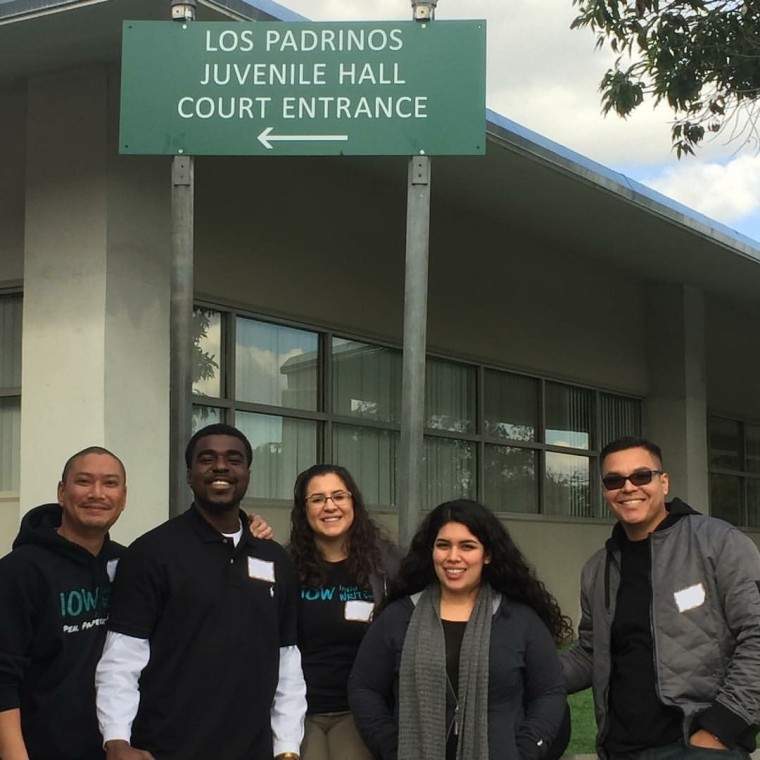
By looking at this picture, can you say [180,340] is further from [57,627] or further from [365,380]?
[365,380]

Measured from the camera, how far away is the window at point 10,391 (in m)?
8.73

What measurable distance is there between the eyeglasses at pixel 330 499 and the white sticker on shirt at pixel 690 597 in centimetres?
114

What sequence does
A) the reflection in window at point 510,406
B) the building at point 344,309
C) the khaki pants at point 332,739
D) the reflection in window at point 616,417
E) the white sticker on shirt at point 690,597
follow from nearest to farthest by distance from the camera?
1. the white sticker on shirt at point 690,597
2. the khaki pants at point 332,739
3. the building at point 344,309
4. the reflection in window at point 510,406
5. the reflection in window at point 616,417

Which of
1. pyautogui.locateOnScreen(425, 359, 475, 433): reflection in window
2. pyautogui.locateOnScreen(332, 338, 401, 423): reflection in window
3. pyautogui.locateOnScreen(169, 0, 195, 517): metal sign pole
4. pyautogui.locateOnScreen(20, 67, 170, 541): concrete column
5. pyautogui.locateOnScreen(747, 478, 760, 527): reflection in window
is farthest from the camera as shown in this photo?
pyautogui.locateOnScreen(747, 478, 760, 527): reflection in window

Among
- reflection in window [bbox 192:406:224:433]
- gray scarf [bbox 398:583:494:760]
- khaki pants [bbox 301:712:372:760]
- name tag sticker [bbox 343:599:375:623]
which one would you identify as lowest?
khaki pants [bbox 301:712:372:760]

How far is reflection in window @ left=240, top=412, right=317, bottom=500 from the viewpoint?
9.72 m

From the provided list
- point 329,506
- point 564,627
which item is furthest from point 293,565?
point 564,627

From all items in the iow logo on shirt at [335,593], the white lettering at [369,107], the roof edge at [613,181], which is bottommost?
the iow logo on shirt at [335,593]

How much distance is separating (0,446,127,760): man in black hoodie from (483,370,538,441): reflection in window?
898 cm

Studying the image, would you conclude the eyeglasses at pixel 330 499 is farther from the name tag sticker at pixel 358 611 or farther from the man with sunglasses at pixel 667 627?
the man with sunglasses at pixel 667 627

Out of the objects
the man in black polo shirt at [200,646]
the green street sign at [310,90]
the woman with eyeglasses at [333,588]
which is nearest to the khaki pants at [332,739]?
the woman with eyeglasses at [333,588]

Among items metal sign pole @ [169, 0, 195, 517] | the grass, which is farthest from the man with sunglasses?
the grass

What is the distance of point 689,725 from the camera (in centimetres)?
359

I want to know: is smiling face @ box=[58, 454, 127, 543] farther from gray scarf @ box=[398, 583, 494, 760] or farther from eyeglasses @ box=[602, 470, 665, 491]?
eyeglasses @ box=[602, 470, 665, 491]
